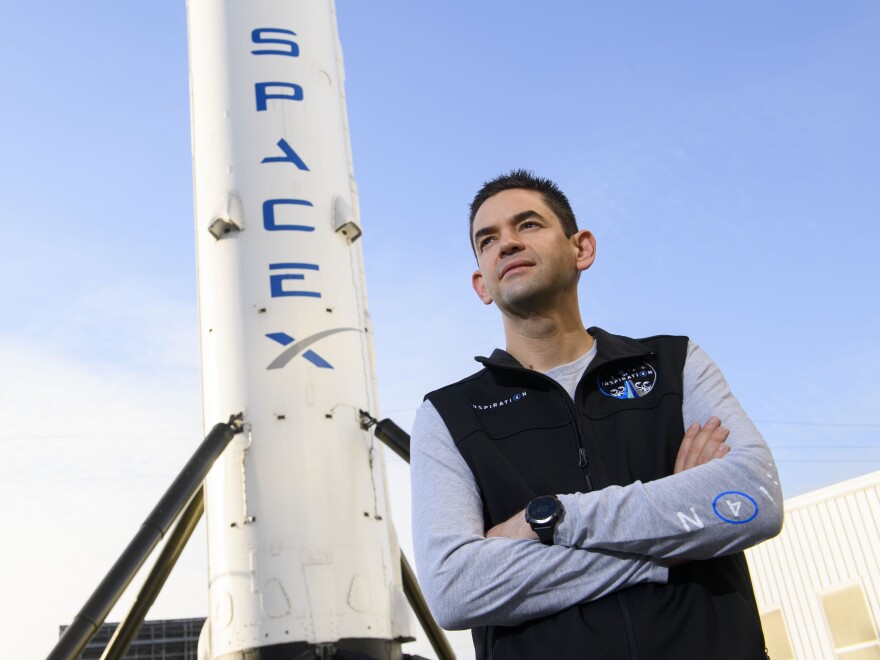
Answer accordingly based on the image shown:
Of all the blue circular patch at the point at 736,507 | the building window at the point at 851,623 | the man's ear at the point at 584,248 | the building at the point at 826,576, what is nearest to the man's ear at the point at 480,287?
the man's ear at the point at 584,248

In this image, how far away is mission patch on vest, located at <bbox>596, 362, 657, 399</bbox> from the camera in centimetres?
272

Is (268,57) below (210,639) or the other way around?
the other way around

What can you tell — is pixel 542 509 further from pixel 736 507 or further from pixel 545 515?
pixel 736 507

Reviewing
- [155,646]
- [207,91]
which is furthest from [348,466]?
A: [155,646]

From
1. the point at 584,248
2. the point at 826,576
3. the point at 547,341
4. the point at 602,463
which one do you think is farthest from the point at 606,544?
the point at 826,576

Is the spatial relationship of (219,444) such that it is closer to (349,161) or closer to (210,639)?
(210,639)

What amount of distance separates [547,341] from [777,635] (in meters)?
12.0

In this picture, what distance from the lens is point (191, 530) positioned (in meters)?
8.16

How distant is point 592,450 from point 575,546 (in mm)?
305

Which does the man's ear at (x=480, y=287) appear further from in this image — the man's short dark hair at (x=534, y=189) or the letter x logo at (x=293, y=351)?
the letter x logo at (x=293, y=351)

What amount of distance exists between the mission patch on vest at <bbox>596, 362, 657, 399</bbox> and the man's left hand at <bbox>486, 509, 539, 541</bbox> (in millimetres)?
487

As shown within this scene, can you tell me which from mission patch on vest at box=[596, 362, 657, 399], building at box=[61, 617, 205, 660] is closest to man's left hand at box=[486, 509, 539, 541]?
mission patch on vest at box=[596, 362, 657, 399]

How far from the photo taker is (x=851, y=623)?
12250mm

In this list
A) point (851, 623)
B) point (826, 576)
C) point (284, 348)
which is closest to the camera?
point (284, 348)
